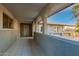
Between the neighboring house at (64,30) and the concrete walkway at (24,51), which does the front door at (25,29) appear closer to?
the neighboring house at (64,30)

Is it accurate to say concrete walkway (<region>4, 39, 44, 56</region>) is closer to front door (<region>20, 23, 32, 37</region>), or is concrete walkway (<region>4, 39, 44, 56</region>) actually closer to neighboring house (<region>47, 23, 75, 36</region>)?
neighboring house (<region>47, 23, 75, 36</region>)

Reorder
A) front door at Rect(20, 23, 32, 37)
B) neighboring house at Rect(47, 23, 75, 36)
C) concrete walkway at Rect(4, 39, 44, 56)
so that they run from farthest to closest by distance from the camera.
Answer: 1. front door at Rect(20, 23, 32, 37)
2. concrete walkway at Rect(4, 39, 44, 56)
3. neighboring house at Rect(47, 23, 75, 36)

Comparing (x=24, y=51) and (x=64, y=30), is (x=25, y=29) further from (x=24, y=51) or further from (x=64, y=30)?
(x=64, y=30)

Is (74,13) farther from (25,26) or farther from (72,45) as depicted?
(25,26)

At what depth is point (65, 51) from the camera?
3.53m

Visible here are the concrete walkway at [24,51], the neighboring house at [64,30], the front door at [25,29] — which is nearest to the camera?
the neighboring house at [64,30]

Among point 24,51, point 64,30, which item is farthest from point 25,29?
point 64,30

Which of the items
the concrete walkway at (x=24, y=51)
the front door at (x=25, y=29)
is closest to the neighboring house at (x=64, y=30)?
the concrete walkway at (x=24, y=51)

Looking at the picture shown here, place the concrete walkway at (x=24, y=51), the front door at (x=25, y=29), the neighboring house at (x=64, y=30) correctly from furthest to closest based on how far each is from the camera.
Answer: the front door at (x=25, y=29) < the concrete walkway at (x=24, y=51) < the neighboring house at (x=64, y=30)

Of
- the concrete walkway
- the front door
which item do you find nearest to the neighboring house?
the concrete walkway

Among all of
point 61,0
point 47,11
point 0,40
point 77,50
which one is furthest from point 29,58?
point 47,11

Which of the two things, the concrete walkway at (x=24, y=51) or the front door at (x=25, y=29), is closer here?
the concrete walkway at (x=24, y=51)

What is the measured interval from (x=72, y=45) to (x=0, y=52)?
3.68 metres

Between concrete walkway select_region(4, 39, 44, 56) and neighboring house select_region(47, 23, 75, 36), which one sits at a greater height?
neighboring house select_region(47, 23, 75, 36)
